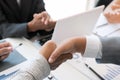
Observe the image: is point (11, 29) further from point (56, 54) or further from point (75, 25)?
point (56, 54)

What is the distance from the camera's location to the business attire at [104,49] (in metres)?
0.84

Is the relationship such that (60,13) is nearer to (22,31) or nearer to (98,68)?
(22,31)

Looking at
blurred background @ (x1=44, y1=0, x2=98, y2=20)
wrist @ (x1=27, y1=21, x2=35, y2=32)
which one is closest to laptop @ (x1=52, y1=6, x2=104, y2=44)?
wrist @ (x1=27, y1=21, x2=35, y2=32)

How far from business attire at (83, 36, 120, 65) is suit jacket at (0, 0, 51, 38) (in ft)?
1.62

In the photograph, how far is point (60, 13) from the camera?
103 inches

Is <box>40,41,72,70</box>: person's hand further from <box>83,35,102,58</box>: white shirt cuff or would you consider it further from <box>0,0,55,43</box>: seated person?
<box>0,0,55,43</box>: seated person

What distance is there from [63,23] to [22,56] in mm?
287

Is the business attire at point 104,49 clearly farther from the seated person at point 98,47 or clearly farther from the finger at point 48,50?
the finger at point 48,50

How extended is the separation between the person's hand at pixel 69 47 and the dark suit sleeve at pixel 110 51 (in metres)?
0.09

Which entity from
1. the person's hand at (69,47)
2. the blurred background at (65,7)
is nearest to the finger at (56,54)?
the person's hand at (69,47)

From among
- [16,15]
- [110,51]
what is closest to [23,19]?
[16,15]

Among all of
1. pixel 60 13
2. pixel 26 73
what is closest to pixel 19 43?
pixel 26 73

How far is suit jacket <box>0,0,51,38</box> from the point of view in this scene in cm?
120

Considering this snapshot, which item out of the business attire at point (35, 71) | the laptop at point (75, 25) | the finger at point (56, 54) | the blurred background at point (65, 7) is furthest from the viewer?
the blurred background at point (65, 7)
